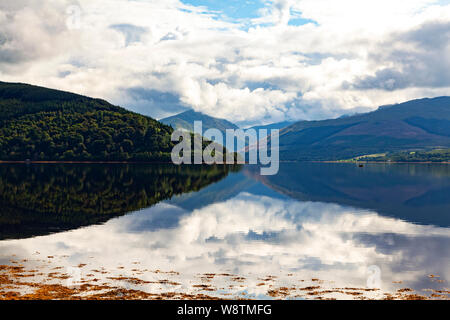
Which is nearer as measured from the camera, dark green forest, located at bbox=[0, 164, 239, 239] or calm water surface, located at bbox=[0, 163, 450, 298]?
calm water surface, located at bbox=[0, 163, 450, 298]

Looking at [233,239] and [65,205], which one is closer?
[233,239]

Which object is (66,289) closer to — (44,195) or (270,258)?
(270,258)

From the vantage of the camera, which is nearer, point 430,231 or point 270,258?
point 270,258

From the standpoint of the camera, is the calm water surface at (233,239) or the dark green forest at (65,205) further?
the dark green forest at (65,205)

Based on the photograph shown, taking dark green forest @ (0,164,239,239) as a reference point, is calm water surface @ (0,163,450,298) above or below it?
below

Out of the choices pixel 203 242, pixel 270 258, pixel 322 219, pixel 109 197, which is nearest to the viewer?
pixel 270 258

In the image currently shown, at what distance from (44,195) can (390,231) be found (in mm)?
75570

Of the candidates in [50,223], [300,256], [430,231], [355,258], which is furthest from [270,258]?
[50,223]

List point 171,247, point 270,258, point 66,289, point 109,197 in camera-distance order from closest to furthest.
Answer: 1. point 66,289
2. point 270,258
3. point 171,247
4. point 109,197

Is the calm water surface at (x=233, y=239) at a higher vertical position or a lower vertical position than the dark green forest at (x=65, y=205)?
lower

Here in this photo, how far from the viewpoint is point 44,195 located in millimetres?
101125

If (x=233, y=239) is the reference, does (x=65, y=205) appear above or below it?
above
